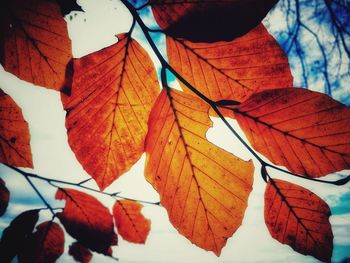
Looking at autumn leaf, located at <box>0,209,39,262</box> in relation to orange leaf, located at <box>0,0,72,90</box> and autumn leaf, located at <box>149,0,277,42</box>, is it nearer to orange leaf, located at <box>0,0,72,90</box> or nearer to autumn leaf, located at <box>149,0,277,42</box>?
orange leaf, located at <box>0,0,72,90</box>

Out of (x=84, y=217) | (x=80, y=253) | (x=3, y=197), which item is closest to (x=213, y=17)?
(x=84, y=217)

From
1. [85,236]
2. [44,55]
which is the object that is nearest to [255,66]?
[44,55]

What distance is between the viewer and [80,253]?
55.4 inches

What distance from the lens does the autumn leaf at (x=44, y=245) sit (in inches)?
29.9

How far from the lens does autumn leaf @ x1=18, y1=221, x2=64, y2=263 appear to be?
76 cm

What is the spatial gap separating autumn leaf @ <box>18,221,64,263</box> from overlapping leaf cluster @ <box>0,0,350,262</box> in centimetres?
69

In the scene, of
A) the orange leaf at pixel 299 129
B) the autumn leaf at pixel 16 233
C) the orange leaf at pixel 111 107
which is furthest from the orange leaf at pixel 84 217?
the orange leaf at pixel 299 129

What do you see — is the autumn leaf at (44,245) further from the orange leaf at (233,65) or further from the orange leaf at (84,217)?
the orange leaf at (233,65)

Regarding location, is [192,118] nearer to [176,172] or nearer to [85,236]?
[176,172]

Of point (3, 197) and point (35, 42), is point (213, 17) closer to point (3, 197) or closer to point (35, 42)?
point (35, 42)

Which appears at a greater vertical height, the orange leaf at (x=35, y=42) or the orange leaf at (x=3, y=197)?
the orange leaf at (x=35, y=42)

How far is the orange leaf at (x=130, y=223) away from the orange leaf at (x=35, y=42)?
819 mm

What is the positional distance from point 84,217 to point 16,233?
23 cm

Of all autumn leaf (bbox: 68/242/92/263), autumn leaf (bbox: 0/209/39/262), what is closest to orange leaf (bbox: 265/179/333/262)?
autumn leaf (bbox: 0/209/39/262)
